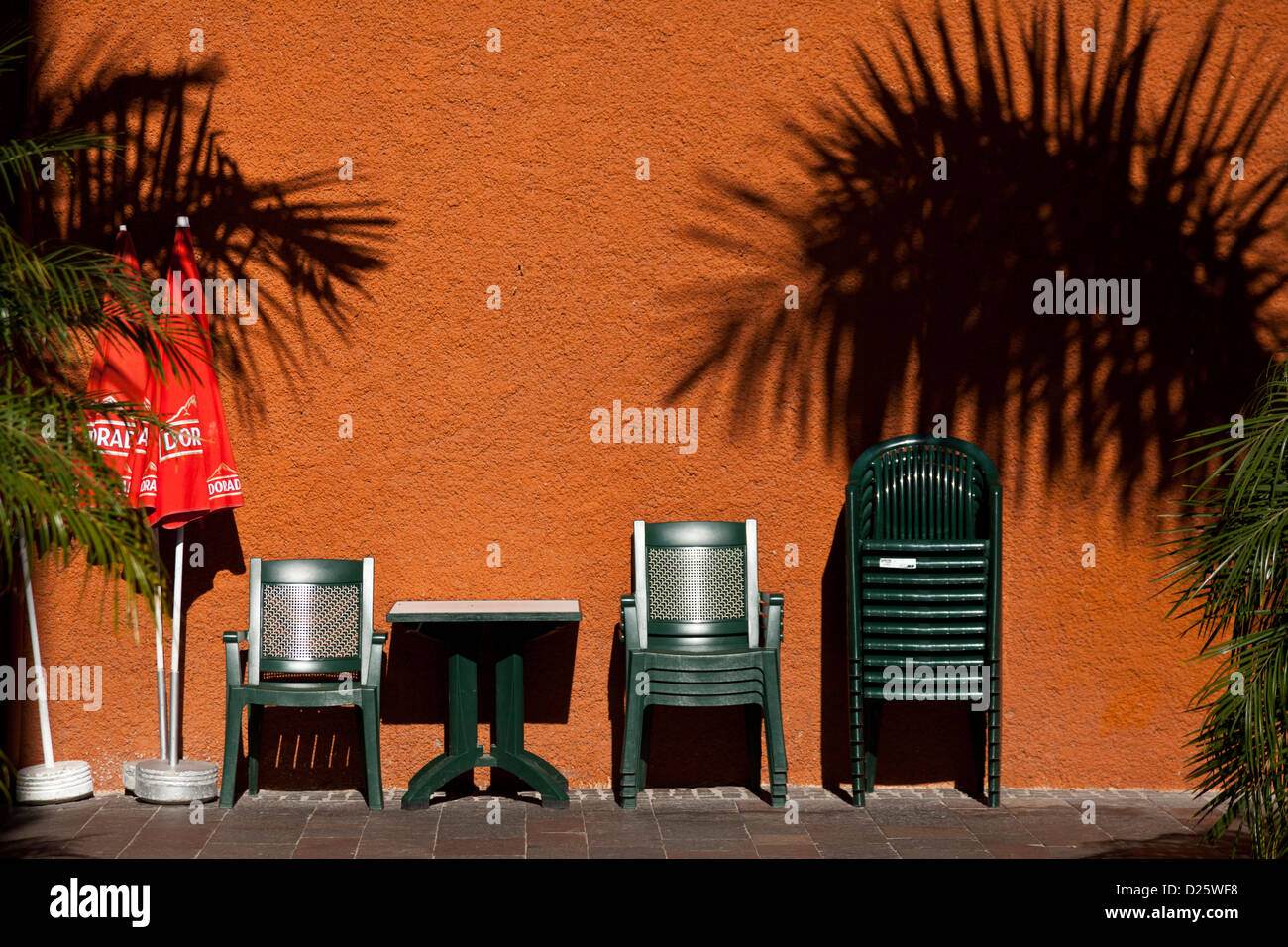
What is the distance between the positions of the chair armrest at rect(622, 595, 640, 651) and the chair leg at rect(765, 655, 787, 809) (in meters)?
0.60

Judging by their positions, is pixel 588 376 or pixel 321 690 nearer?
pixel 321 690

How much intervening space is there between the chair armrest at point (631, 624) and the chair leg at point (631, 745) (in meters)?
0.16

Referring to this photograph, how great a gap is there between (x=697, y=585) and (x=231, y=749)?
86.7 inches

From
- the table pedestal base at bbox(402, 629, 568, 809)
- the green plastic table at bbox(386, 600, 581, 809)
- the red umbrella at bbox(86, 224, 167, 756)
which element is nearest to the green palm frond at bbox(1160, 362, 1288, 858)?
the green plastic table at bbox(386, 600, 581, 809)

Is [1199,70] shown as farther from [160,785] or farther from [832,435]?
[160,785]

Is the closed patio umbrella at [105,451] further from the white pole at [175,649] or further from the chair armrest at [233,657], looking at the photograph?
the chair armrest at [233,657]

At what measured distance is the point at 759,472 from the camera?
6582mm

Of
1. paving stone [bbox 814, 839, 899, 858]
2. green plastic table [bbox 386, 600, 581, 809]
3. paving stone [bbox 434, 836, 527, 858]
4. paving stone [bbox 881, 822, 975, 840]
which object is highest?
green plastic table [bbox 386, 600, 581, 809]

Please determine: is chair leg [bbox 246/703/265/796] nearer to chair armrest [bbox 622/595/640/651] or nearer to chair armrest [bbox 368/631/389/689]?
chair armrest [bbox 368/631/389/689]

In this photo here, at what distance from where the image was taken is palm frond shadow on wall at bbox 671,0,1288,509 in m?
6.57

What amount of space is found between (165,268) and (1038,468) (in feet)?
14.1

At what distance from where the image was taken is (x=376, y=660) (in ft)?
19.7

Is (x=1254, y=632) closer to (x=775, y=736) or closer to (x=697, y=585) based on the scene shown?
(x=775, y=736)

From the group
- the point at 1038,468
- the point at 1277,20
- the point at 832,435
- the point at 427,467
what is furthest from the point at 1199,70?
the point at 427,467
